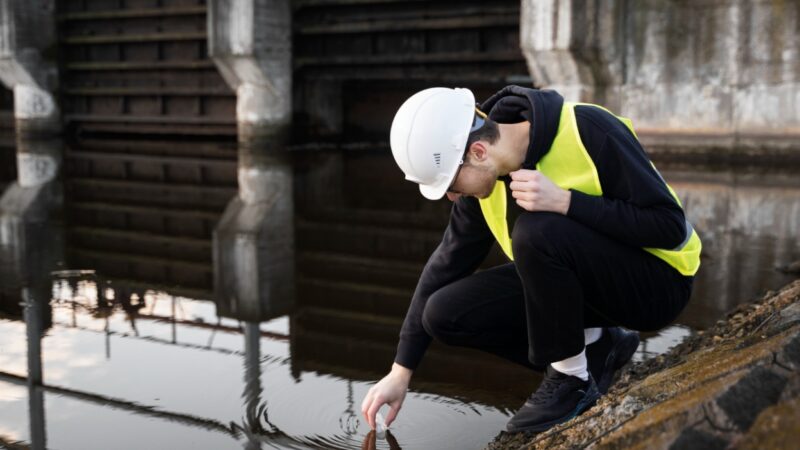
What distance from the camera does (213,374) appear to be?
2.81 m

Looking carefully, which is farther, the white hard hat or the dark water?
the dark water

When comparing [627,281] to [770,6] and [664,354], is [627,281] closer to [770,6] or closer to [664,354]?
[664,354]

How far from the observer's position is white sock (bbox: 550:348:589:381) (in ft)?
6.81

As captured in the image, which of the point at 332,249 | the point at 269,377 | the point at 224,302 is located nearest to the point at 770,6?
the point at 332,249

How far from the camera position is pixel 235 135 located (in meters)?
13.5

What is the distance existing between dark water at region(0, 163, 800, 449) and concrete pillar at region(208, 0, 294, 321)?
323 millimetres

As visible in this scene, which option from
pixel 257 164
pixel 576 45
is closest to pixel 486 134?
pixel 576 45

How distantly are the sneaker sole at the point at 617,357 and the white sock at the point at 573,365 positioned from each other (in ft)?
0.71

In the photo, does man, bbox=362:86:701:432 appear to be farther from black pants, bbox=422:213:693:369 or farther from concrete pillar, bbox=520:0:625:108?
concrete pillar, bbox=520:0:625:108

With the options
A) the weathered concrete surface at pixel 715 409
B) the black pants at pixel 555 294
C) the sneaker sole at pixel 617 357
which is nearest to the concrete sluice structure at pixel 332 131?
the sneaker sole at pixel 617 357

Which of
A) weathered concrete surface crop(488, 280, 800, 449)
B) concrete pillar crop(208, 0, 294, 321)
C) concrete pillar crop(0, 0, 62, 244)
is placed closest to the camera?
weathered concrete surface crop(488, 280, 800, 449)

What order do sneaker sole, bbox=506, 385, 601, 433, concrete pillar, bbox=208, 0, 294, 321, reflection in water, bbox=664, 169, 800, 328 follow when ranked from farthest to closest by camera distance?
concrete pillar, bbox=208, 0, 294, 321 → reflection in water, bbox=664, 169, 800, 328 → sneaker sole, bbox=506, 385, 601, 433

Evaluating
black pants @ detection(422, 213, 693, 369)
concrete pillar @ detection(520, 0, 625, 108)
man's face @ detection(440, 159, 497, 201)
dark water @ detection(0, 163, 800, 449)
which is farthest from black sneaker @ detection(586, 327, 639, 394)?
concrete pillar @ detection(520, 0, 625, 108)

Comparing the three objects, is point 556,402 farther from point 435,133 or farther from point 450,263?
point 435,133
